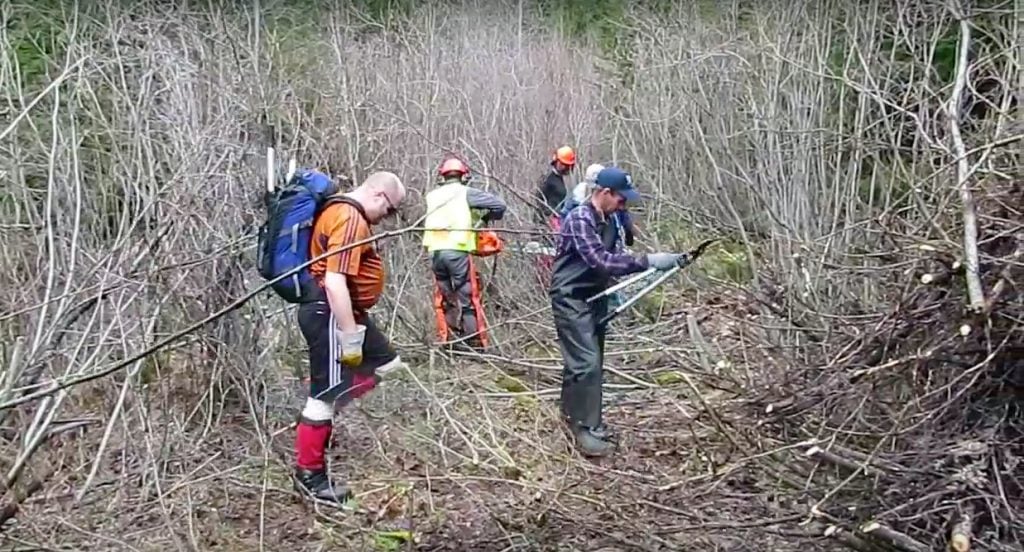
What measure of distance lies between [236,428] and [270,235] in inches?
53.3

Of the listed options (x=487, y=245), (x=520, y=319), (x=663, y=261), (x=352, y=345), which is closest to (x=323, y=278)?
(x=352, y=345)

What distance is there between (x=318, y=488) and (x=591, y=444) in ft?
5.28

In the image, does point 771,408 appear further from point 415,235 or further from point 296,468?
point 415,235

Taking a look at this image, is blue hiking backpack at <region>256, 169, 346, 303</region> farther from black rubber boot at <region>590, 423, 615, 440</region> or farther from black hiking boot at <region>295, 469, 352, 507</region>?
black rubber boot at <region>590, 423, 615, 440</region>

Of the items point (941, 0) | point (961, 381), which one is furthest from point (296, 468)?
point (941, 0)

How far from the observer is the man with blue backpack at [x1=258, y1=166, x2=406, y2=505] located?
498 centimetres

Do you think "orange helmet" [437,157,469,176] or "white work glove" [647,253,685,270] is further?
"orange helmet" [437,157,469,176]

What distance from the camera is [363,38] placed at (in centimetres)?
1227

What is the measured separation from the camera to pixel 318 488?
5.21m

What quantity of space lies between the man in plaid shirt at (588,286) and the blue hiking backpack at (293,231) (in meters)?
1.37

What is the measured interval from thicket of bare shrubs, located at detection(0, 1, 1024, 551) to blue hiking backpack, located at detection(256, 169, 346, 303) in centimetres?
32

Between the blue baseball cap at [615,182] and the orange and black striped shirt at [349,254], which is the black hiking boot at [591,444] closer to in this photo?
the blue baseball cap at [615,182]

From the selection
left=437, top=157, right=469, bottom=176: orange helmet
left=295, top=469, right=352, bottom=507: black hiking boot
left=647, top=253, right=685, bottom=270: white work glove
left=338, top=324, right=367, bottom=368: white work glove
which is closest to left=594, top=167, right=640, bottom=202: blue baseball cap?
left=647, top=253, right=685, bottom=270: white work glove

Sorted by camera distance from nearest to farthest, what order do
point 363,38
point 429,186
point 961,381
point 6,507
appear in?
point 6,507
point 961,381
point 429,186
point 363,38
